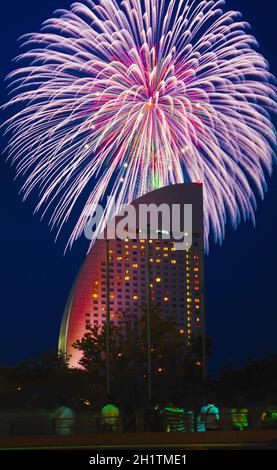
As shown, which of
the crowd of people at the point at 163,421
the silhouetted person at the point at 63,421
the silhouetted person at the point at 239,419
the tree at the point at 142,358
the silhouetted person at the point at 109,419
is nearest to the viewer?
the crowd of people at the point at 163,421

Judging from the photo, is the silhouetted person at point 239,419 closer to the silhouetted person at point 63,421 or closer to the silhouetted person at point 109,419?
the silhouetted person at point 109,419

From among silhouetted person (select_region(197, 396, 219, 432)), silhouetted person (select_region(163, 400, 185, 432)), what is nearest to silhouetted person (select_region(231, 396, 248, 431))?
silhouetted person (select_region(197, 396, 219, 432))

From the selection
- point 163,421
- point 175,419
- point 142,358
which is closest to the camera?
point 175,419

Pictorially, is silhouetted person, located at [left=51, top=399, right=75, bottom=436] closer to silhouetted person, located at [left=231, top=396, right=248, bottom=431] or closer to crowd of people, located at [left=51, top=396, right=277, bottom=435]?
crowd of people, located at [left=51, top=396, right=277, bottom=435]

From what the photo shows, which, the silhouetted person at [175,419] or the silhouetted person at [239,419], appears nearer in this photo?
the silhouetted person at [175,419]

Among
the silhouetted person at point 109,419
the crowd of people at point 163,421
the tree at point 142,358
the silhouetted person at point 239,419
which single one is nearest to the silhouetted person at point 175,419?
the crowd of people at point 163,421

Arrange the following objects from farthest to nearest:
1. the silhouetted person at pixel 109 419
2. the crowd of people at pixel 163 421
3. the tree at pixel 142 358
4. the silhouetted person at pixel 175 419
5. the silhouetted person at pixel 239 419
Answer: the tree at pixel 142 358
the silhouetted person at pixel 239 419
the silhouetted person at pixel 109 419
the crowd of people at pixel 163 421
the silhouetted person at pixel 175 419

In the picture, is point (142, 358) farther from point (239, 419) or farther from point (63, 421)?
point (63, 421)

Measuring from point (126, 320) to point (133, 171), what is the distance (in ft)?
115

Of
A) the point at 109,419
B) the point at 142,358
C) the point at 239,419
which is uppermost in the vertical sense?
the point at 142,358

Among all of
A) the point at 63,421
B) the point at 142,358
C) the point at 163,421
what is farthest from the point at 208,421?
the point at 142,358

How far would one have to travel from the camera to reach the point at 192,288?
80125mm
